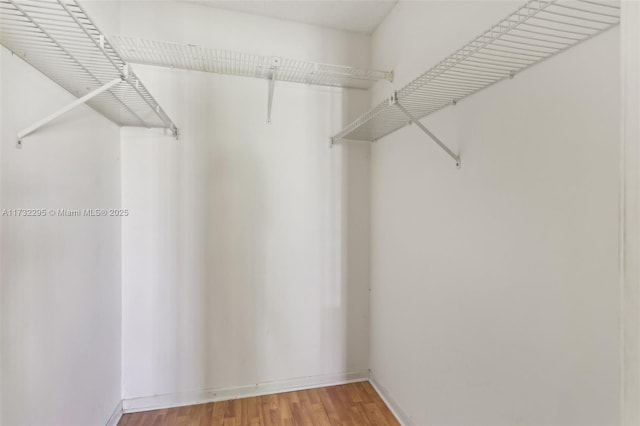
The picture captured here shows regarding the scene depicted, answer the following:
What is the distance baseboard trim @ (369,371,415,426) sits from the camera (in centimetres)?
170

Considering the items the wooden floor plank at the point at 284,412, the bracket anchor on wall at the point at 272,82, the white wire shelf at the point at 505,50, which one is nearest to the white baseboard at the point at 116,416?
the wooden floor plank at the point at 284,412

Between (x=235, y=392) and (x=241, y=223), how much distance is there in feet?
3.66

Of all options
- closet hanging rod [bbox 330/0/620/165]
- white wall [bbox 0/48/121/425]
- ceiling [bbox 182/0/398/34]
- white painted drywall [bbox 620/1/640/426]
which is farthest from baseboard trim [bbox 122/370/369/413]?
ceiling [bbox 182/0/398/34]

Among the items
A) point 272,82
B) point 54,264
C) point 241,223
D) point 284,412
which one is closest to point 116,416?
point 284,412

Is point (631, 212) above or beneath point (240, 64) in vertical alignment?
beneath

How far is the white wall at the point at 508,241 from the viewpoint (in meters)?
0.79

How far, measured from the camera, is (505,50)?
98 centimetres

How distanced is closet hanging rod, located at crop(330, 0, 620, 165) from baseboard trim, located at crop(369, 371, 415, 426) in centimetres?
146

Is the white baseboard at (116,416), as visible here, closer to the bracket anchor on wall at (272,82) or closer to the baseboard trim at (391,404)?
the baseboard trim at (391,404)

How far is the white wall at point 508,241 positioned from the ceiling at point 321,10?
0.74 ft

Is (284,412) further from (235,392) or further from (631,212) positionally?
(631,212)

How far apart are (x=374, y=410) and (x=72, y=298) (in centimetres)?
175

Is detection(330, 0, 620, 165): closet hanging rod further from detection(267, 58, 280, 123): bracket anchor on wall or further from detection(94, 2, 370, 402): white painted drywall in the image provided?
detection(94, 2, 370, 402): white painted drywall

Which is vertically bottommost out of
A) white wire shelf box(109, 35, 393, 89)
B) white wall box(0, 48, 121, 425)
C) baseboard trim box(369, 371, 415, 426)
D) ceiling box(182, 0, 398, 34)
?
baseboard trim box(369, 371, 415, 426)
